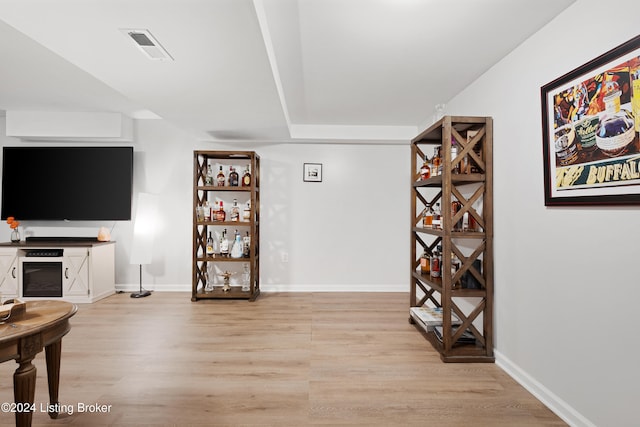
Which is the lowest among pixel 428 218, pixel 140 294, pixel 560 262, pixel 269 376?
pixel 269 376

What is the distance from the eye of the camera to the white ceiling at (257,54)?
5.73 ft

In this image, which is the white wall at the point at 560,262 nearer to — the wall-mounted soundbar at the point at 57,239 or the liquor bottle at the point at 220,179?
the liquor bottle at the point at 220,179

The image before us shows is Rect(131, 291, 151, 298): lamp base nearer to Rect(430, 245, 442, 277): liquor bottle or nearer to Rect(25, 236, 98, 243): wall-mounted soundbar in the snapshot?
Rect(25, 236, 98, 243): wall-mounted soundbar

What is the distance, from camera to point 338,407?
1.91m

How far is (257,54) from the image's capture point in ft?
6.90

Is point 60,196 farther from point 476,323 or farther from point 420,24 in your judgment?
point 476,323

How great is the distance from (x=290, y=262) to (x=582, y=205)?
354 cm

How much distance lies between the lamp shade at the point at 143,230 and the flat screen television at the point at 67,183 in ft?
1.05

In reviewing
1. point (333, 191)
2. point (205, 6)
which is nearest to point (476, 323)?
point (333, 191)

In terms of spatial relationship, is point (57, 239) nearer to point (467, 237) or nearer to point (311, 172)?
point (311, 172)

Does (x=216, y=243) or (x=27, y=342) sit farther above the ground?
(x=216, y=243)

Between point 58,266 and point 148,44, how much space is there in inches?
132

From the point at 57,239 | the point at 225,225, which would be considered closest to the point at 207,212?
the point at 225,225

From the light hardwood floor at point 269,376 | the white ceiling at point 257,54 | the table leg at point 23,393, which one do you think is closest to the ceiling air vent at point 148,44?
the white ceiling at point 257,54
